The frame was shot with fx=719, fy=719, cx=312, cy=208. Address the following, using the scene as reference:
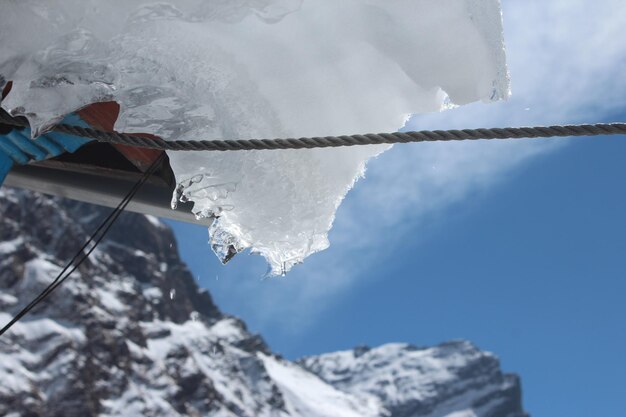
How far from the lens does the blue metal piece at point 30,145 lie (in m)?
3.36

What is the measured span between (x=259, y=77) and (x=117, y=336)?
9418 centimetres

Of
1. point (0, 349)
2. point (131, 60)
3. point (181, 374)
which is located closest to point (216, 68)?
point (131, 60)

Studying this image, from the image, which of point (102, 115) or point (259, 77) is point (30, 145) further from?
point (259, 77)

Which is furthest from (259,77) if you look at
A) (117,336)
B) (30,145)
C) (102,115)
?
(117,336)

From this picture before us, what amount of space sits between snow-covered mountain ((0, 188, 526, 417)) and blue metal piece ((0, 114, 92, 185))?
58990 millimetres

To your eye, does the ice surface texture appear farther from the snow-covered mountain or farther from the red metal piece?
the snow-covered mountain

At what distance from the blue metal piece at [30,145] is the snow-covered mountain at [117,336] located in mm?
58990

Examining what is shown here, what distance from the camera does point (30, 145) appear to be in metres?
3.44

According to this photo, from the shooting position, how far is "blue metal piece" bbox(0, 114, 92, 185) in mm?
3361

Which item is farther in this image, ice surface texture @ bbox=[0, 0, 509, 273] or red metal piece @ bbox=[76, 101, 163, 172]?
red metal piece @ bbox=[76, 101, 163, 172]

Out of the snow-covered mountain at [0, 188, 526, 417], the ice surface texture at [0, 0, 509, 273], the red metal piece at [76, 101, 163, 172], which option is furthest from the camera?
the snow-covered mountain at [0, 188, 526, 417]

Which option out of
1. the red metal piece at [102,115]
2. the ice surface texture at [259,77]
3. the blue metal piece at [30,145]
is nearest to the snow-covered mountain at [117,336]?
Answer: the blue metal piece at [30,145]

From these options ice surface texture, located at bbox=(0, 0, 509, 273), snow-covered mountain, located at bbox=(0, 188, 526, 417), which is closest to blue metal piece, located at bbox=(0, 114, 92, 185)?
ice surface texture, located at bbox=(0, 0, 509, 273)

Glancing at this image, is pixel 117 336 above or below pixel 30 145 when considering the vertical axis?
above
